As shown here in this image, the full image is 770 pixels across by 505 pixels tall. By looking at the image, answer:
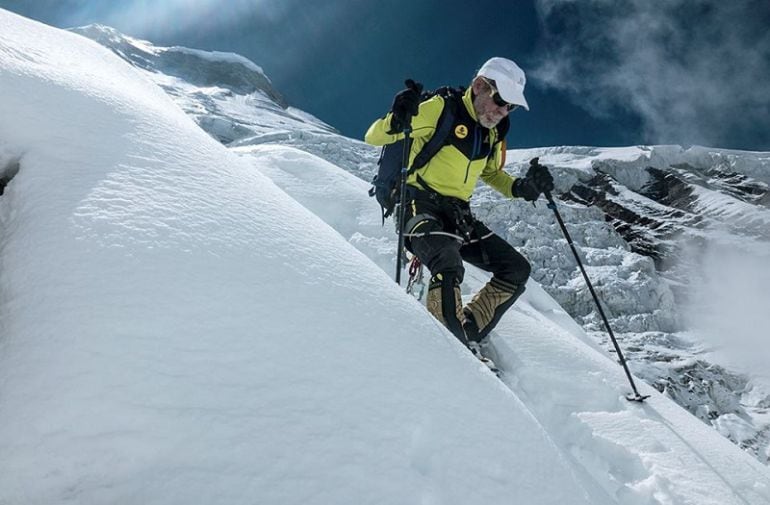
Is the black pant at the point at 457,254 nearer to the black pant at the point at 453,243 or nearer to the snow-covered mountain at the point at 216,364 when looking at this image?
the black pant at the point at 453,243

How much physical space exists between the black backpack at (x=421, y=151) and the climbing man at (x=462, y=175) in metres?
0.02

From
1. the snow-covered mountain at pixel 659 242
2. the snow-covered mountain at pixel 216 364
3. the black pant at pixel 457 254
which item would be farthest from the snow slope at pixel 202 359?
the snow-covered mountain at pixel 659 242

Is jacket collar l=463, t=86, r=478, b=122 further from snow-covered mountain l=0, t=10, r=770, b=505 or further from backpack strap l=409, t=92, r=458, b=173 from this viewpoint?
snow-covered mountain l=0, t=10, r=770, b=505

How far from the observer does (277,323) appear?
2.09 metres

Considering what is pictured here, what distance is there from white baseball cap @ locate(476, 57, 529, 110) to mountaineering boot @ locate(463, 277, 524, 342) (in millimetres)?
1836

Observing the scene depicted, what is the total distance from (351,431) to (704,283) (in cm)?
8420

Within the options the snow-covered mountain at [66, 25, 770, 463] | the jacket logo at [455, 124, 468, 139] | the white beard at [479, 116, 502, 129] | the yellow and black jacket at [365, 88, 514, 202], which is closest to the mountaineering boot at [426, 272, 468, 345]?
the yellow and black jacket at [365, 88, 514, 202]

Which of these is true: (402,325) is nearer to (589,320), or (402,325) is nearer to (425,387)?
(425,387)

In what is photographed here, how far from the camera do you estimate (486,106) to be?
470 cm

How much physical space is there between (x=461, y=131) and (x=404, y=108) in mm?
654

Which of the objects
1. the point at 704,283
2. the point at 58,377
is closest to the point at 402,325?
the point at 58,377

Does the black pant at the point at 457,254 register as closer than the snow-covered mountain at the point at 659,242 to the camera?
Yes

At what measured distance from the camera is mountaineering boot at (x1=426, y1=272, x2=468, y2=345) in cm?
413

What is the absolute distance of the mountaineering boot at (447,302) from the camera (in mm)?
4133
